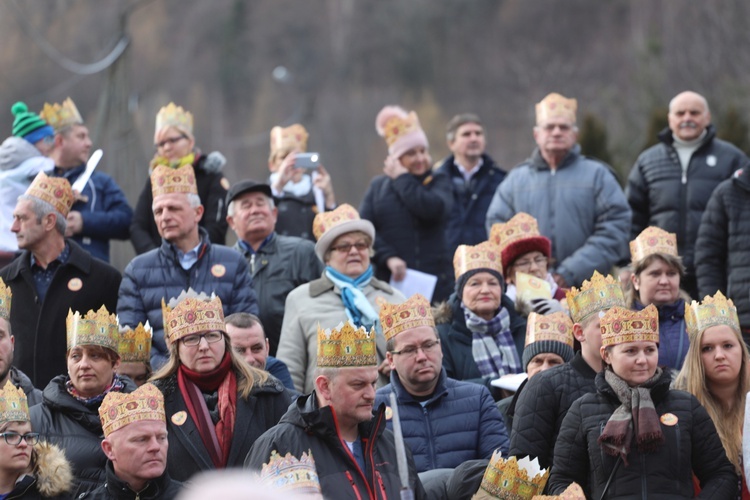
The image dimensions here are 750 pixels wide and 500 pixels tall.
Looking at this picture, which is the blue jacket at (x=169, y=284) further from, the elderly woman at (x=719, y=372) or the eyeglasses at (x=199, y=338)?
the elderly woman at (x=719, y=372)

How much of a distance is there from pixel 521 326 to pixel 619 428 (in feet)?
8.21

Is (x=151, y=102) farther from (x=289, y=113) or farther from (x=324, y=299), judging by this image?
(x=324, y=299)

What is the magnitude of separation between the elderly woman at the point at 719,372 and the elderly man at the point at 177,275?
284 cm

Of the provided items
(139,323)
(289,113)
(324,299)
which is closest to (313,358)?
(324,299)

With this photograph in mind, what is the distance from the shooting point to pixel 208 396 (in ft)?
27.0

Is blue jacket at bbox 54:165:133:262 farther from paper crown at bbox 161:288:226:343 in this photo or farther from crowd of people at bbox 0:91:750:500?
paper crown at bbox 161:288:226:343

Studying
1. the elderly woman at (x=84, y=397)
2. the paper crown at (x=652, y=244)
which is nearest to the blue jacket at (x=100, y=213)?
the elderly woman at (x=84, y=397)

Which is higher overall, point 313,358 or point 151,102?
point 151,102

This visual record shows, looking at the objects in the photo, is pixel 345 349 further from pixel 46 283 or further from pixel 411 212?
pixel 411 212

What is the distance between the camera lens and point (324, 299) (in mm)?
10070

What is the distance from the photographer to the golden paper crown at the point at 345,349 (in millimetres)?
7449

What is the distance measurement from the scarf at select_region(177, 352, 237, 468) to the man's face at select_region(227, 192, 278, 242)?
2.57 metres

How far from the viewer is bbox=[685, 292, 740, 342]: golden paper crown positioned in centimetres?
852

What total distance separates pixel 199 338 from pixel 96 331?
2.16 ft
